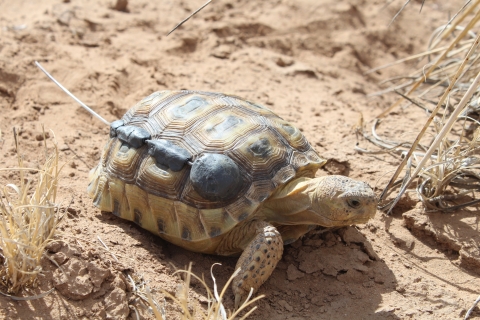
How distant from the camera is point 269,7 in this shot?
23.7ft

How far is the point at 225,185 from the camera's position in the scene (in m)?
3.16

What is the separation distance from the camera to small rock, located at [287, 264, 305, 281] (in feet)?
11.0

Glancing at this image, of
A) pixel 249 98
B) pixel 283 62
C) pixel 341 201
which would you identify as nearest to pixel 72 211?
pixel 341 201

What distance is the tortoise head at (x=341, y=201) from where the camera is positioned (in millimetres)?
3102

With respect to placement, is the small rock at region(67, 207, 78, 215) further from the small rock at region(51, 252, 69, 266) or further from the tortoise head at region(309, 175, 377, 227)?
the tortoise head at region(309, 175, 377, 227)

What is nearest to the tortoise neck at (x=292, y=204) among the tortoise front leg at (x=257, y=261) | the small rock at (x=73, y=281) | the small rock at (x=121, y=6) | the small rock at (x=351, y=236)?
the tortoise front leg at (x=257, y=261)

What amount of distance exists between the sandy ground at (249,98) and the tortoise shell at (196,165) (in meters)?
0.23

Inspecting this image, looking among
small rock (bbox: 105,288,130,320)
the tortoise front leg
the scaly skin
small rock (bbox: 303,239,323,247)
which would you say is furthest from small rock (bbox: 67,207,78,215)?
small rock (bbox: 303,239,323,247)

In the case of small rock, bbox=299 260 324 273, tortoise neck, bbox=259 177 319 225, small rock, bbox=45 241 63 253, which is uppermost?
tortoise neck, bbox=259 177 319 225

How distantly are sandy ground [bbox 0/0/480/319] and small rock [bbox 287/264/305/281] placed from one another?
0.01 m

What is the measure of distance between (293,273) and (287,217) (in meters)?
0.37

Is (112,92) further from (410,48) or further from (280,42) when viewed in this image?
(410,48)

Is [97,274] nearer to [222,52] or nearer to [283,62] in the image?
[222,52]

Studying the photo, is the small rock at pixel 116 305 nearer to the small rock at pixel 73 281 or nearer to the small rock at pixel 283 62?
the small rock at pixel 73 281
